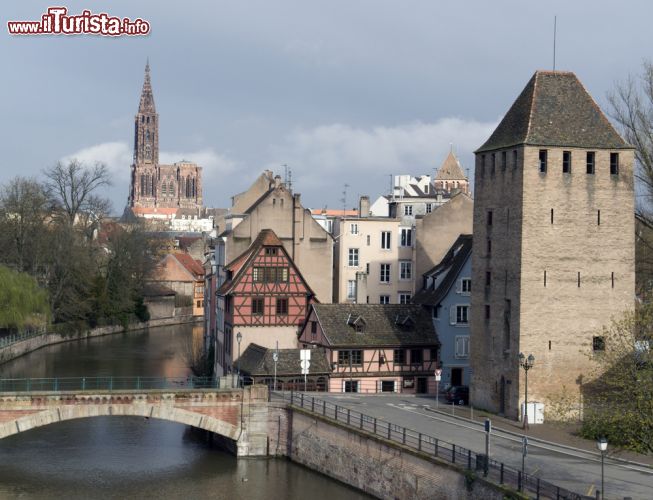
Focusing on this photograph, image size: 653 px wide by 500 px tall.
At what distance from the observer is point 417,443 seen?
40281mm

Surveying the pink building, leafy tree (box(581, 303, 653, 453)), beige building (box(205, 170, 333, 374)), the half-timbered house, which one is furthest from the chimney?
leafy tree (box(581, 303, 653, 453))

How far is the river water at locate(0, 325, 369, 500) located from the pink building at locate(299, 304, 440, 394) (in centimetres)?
777

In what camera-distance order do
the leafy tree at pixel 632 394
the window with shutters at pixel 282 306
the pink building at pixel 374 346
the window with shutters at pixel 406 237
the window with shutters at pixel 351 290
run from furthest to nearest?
the window with shutters at pixel 406 237 < the window with shutters at pixel 351 290 < the window with shutters at pixel 282 306 < the pink building at pixel 374 346 < the leafy tree at pixel 632 394

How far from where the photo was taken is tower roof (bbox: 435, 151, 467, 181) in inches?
6388

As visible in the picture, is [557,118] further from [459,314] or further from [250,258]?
[250,258]

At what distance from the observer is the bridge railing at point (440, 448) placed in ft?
108

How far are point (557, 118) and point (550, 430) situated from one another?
13026mm

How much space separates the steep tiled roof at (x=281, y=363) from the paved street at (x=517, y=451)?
1.79 metres

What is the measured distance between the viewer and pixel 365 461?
139 feet

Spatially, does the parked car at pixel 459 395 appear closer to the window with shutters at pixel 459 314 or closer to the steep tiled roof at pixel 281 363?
the window with shutters at pixel 459 314

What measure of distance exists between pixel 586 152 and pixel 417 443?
15.0 m

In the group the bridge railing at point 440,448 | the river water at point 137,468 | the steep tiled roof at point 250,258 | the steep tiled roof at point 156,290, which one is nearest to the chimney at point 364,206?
the steep tiled roof at point 250,258

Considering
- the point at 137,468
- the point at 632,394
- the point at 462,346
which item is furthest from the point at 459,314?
the point at 632,394

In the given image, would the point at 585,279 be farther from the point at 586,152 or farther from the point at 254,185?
the point at 254,185
